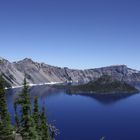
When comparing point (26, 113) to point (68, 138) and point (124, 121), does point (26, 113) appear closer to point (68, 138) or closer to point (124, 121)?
point (68, 138)

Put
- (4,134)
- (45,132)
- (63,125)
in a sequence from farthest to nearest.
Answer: (63,125), (45,132), (4,134)

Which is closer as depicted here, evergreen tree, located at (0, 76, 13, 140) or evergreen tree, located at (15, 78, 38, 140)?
evergreen tree, located at (0, 76, 13, 140)

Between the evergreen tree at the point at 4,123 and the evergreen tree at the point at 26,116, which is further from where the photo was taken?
the evergreen tree at the point at 26,116

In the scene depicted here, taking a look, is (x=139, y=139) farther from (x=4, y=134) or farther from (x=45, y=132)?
(x=4, y=134)

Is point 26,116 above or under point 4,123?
above

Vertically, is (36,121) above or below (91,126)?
above

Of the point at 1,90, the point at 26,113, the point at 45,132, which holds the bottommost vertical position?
the point at 45,132

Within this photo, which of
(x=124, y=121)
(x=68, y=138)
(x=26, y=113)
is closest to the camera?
(x=26, y=113)

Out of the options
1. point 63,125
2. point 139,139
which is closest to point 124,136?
point 139,139

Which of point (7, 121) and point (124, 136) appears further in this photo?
point (124, 136)

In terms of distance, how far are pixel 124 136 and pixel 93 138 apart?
15.7m

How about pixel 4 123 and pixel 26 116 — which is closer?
pixel 4 123

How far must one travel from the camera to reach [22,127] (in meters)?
75.2

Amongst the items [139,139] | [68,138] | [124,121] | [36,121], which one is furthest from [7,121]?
[124,121]
